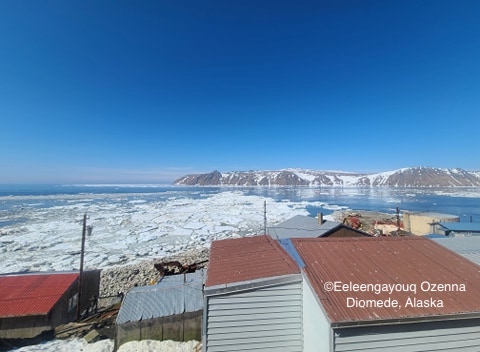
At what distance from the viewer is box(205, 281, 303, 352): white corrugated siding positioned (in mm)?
6355

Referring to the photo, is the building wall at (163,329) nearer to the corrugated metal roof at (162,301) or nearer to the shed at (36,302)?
the corrugated metal roof at (162,301)

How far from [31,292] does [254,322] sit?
11.5m

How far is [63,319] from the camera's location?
37.6 feet

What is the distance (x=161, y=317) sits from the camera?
908 cm

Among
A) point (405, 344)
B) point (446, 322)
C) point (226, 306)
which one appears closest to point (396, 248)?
point (446, 322)

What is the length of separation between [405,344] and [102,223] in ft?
138

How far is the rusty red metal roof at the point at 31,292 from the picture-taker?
33.7 ft

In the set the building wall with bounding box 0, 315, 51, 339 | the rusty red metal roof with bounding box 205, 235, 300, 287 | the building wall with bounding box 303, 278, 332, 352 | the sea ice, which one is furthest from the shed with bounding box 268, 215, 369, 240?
the building wall with bounding box 0, 315, 51, 339

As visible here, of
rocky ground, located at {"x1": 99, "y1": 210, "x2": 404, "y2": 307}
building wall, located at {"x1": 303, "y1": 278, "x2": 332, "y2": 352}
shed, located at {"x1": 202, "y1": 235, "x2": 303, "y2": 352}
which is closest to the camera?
building wall, located at {"x1": 303, "y1": 278, "x2": 332, "y2": 352}

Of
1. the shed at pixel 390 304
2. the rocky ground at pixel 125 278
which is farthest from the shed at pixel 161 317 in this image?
the rocky ground at pixel 125 278

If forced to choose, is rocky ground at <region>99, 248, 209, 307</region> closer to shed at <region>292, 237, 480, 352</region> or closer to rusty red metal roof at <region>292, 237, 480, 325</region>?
rusty red metal roof at <region>292, 237, 480, 325</region>

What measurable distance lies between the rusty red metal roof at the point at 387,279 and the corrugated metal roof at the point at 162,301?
5.00 m

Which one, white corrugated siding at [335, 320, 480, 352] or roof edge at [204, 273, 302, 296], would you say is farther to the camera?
roof edge at [204, 273, 302, 296]

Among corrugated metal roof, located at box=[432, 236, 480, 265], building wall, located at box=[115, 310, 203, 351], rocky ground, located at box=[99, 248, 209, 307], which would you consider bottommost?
rocky ground, located at box=[99, 248, 209, 307]
